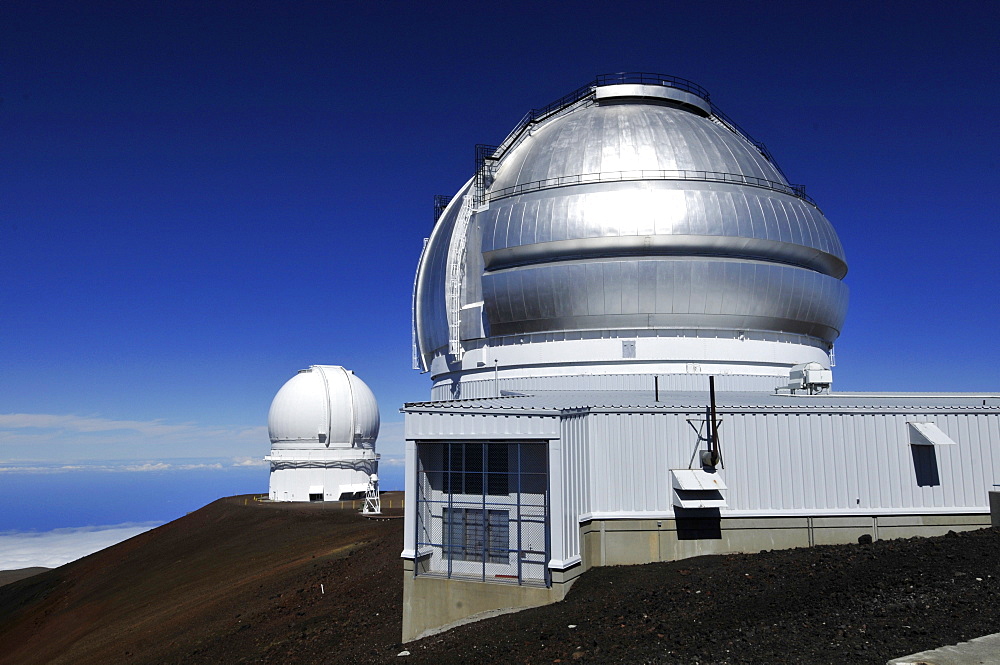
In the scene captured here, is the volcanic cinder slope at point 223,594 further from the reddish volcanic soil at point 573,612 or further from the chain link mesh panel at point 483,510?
the chain link mesh panel at point 483,510

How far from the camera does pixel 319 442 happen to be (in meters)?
45.0

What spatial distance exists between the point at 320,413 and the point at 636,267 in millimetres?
26078

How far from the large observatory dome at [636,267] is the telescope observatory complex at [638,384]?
78 mm

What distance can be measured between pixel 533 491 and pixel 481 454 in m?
1.45

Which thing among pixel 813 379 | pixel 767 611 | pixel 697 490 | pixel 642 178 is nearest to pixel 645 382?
pixel 813 379

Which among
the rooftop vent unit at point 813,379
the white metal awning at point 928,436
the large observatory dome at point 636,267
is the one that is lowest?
the white metal awning at point 928,436

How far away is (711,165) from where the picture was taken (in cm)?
2703

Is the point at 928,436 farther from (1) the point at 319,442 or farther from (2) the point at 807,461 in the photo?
(1) the point at 319,442

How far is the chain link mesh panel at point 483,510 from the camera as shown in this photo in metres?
15.7

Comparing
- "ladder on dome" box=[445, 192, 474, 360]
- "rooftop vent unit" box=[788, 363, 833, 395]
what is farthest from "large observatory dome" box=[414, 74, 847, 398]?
"rooftop vent unit" box=[788, 363, 833, 395]

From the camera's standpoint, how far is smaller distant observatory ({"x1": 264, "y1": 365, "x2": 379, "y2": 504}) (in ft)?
147

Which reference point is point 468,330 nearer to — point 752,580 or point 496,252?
point 496,252

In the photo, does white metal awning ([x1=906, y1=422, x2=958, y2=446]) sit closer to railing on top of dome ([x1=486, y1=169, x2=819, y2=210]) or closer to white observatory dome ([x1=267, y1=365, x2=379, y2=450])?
railing on top of dome ([x1=486, y1=169, x2=819, y2=210])

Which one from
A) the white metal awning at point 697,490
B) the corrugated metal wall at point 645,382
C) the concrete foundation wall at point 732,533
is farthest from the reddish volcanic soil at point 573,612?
the corrugated metal wall at point 645,382
